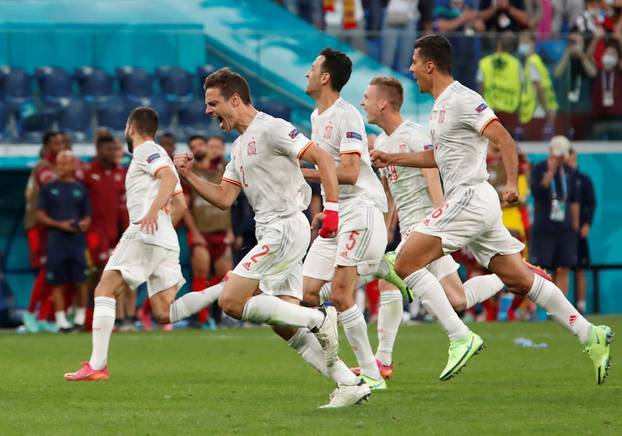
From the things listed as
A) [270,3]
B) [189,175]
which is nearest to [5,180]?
[270,3]

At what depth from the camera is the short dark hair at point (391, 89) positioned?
1163 centimetres

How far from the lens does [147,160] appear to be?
465 inches

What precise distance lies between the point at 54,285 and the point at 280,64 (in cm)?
490

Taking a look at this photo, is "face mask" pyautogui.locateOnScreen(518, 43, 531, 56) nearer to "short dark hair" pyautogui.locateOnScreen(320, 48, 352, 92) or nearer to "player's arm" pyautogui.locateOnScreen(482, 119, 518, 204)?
"short dark hair" pyautogui.locateOnScreen(320, 48, 352, 92)

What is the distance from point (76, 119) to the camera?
20734mm

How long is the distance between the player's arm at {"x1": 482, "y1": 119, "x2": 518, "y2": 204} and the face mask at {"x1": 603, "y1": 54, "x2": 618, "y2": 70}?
12856 millimetres

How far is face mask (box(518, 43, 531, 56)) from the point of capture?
70.6ft

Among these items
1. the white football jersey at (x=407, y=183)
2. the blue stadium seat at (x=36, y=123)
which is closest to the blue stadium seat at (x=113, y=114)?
the blue stadium seat at (x=36, y=123)

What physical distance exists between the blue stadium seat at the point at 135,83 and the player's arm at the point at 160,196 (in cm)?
989

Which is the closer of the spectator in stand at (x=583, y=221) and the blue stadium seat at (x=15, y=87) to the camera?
the blue stadium seat at (x=15, y=87)

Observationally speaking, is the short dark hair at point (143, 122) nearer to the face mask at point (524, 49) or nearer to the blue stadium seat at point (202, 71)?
the blue stadium seat at point (202, 71)

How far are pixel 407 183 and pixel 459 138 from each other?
181 centimetres

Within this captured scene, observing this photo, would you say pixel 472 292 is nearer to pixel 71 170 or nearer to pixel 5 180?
pixel 71 170

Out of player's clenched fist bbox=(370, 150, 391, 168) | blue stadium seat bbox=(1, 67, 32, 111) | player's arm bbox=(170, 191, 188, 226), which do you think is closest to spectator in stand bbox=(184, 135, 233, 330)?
blue stadium seat bbox=(1, 67, 32, 111)
